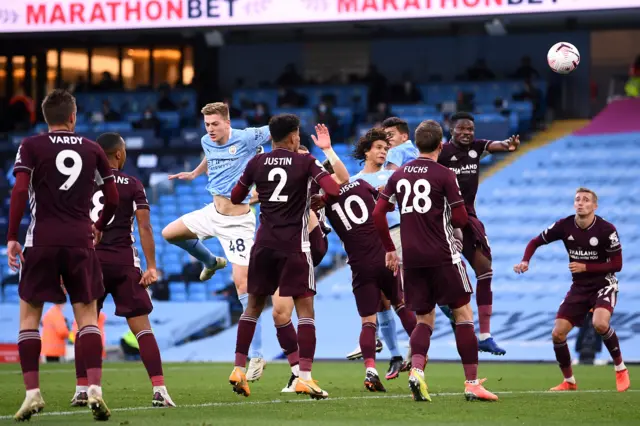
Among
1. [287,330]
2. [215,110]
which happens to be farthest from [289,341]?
[215,110]

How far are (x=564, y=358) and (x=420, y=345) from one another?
289cm

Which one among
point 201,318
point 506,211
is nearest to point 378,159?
point 201,318

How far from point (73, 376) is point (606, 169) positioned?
45.9 feet

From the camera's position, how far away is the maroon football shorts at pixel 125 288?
975 cm

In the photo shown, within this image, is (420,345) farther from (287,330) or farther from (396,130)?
(396,130)

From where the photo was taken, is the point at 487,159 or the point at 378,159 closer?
the point at 378,159

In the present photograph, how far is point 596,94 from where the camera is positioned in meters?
30.0

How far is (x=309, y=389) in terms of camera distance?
9.97 m

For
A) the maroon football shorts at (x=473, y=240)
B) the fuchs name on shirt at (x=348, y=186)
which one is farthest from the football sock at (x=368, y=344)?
the maroon football shorts at (x=473, y=240)

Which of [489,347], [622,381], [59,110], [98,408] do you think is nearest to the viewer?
[98,408]

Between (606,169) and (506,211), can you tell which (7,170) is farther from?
(606,169)

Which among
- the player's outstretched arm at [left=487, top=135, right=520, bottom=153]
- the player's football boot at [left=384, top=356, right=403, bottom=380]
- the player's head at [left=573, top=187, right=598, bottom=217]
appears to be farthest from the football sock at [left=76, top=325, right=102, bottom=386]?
the player's head at [left=573, top=187, right=598, bottom=217]

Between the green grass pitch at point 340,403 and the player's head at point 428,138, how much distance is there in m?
2.12

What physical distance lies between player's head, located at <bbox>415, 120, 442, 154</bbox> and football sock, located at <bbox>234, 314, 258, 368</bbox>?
206 centimetres
